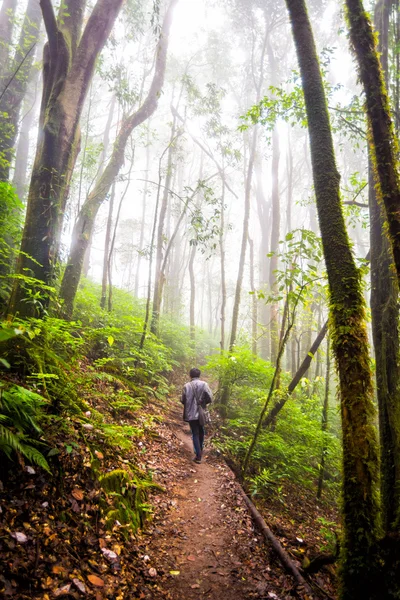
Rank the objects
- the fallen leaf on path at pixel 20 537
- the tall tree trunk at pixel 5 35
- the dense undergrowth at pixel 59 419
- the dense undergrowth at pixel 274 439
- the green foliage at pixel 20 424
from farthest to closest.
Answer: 1. the tall tree trunk at pixel 5 35
2. the dense undergrowth at pixel 274 439
3. the dense undergrowth at pixel 59 419
4. the green foliage at pixel 20 424
5. the fallen leaf on path at pixel 20 537

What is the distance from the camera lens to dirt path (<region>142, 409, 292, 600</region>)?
3371 mm

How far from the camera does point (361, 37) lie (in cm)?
321

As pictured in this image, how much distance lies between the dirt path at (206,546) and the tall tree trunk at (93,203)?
4.60 meters

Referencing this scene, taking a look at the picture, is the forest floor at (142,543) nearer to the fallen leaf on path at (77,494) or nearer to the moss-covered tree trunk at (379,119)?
the fallen leaf on path at (77,494)

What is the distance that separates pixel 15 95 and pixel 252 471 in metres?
11.8

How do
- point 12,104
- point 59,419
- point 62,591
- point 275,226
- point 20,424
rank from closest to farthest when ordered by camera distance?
point 62,591
point 20,424
point 59,419
point 12,104
point 275,226

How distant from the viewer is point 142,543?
367cm

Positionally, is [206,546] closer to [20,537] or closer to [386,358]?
[20,537]

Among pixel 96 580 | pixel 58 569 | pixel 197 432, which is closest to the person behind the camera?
pixel 58 569

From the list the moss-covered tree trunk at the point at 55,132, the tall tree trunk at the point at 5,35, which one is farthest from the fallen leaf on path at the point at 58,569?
the tall tree trunk at the point at 5,35

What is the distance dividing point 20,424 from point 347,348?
130 inches

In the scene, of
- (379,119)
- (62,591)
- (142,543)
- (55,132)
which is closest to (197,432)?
(142,543)

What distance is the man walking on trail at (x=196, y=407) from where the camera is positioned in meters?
6.69

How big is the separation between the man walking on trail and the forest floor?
1084 mm
